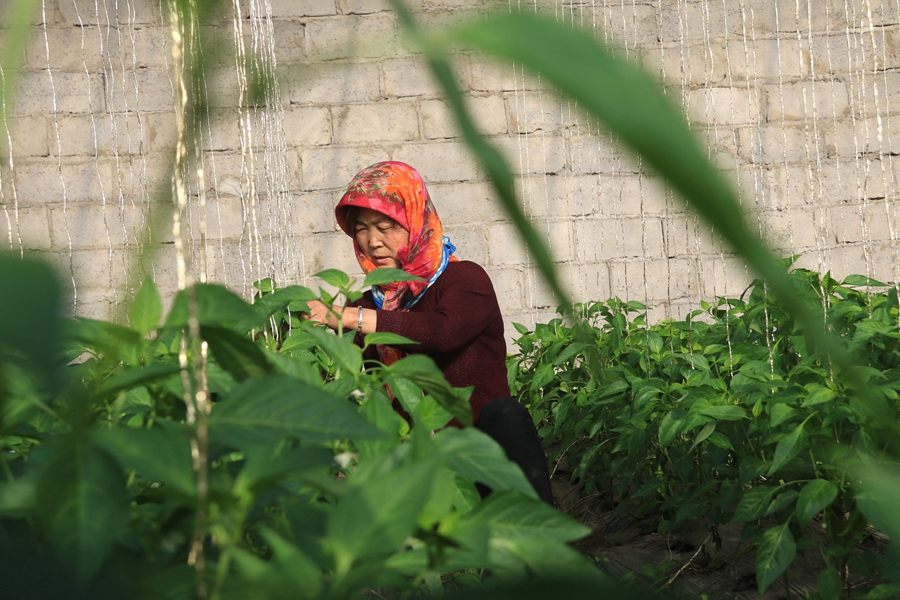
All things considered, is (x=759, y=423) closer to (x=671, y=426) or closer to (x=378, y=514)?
(x=671, y=426)

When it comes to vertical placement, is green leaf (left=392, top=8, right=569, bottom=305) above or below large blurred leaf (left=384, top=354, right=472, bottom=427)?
above

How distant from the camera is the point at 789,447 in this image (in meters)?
1.14

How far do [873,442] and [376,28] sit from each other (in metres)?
2.98

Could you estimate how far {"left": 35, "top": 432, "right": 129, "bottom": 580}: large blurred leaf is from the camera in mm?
240

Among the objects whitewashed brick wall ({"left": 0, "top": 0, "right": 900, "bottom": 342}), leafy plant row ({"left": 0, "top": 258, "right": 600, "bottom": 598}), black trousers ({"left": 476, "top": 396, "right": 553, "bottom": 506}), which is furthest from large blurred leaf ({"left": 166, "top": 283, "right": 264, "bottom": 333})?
whitewashed brick wall ({"left": 0, "top": 0, "right": 900, "bottom": 342})

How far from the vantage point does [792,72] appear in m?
3.65

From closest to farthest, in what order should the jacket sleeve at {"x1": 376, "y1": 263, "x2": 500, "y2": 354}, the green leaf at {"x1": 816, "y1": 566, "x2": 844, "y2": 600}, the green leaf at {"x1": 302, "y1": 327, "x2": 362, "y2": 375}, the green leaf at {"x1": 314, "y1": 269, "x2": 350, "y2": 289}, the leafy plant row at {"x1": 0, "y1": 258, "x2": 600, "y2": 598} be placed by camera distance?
the leafy plant row at {"x1": 0, "y1": 258, "x2": 600, "y2": 598} → the green leaf at {"x1": 302, "y1": 327, "x2": 362, "y2": 375} → the green leaf at {"x1": 314, "y1": 269, "x2": 350, "y2": 289} → the green leaf at {"x1": 816, "y1": 566, "x2": 844, "y2": 600} → the jacket sleeve at {"x1": 376, "y1": 263, "x2": 500, "y2": 354}

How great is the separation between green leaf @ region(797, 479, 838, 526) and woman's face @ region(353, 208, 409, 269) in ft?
4.07

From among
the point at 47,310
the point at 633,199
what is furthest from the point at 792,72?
the point at 47,310

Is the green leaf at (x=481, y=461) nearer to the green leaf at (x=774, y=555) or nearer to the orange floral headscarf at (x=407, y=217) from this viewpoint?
the green leaf at (x=774, y=555)

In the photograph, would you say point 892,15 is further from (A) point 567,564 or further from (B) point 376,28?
(A) point 567,564

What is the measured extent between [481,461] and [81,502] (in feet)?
0.63

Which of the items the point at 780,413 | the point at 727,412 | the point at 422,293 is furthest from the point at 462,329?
the point at 780,413

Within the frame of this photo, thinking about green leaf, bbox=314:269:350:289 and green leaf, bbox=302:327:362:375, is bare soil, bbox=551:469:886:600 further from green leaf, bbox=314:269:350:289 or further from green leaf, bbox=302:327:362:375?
green leaf, bbox=302:327:362:375
